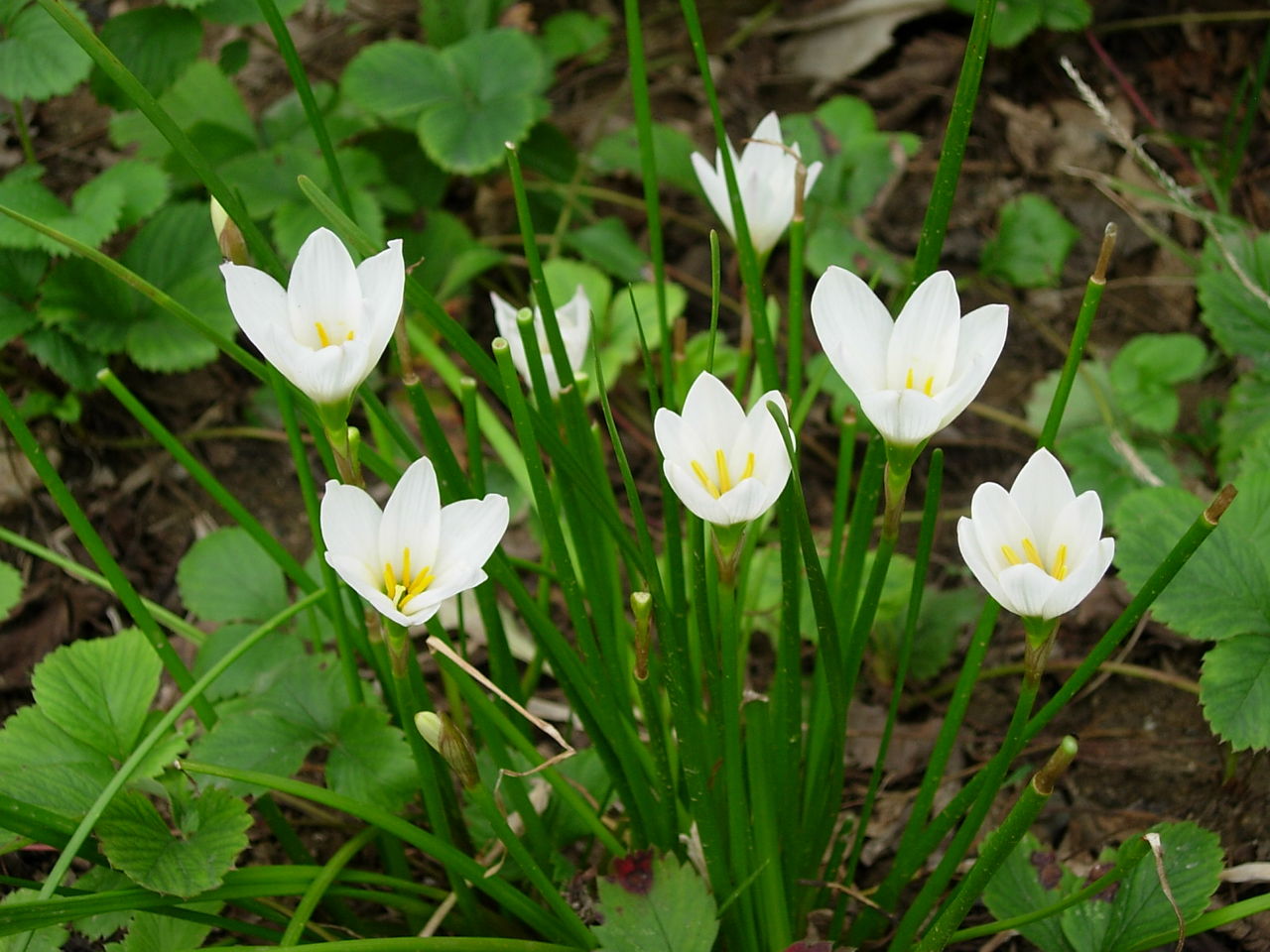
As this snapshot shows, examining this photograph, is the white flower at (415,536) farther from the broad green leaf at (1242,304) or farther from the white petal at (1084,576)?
the broad green leaf at (1242,304)

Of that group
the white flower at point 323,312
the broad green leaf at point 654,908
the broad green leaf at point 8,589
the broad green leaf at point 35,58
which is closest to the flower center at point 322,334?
the white flower at point 323,312

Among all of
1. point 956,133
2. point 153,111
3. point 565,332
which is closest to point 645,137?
point 565,332

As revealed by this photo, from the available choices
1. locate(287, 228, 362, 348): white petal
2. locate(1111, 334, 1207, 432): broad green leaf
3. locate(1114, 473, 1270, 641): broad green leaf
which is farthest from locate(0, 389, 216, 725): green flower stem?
locate(1111, 334, 1207, 432): broad green leaf

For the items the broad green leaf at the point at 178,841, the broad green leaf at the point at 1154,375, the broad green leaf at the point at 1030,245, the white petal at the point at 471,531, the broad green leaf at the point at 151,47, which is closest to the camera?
the white petal at the point at 471,531

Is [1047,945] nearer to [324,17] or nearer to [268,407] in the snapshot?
[268,407]

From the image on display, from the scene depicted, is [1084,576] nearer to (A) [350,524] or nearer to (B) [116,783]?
(A) [350,524]

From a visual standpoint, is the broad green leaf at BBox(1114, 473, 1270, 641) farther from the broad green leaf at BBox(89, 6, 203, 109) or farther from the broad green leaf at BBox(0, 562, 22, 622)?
the broad green leaf at BBox(89, 6, 203, 109)
